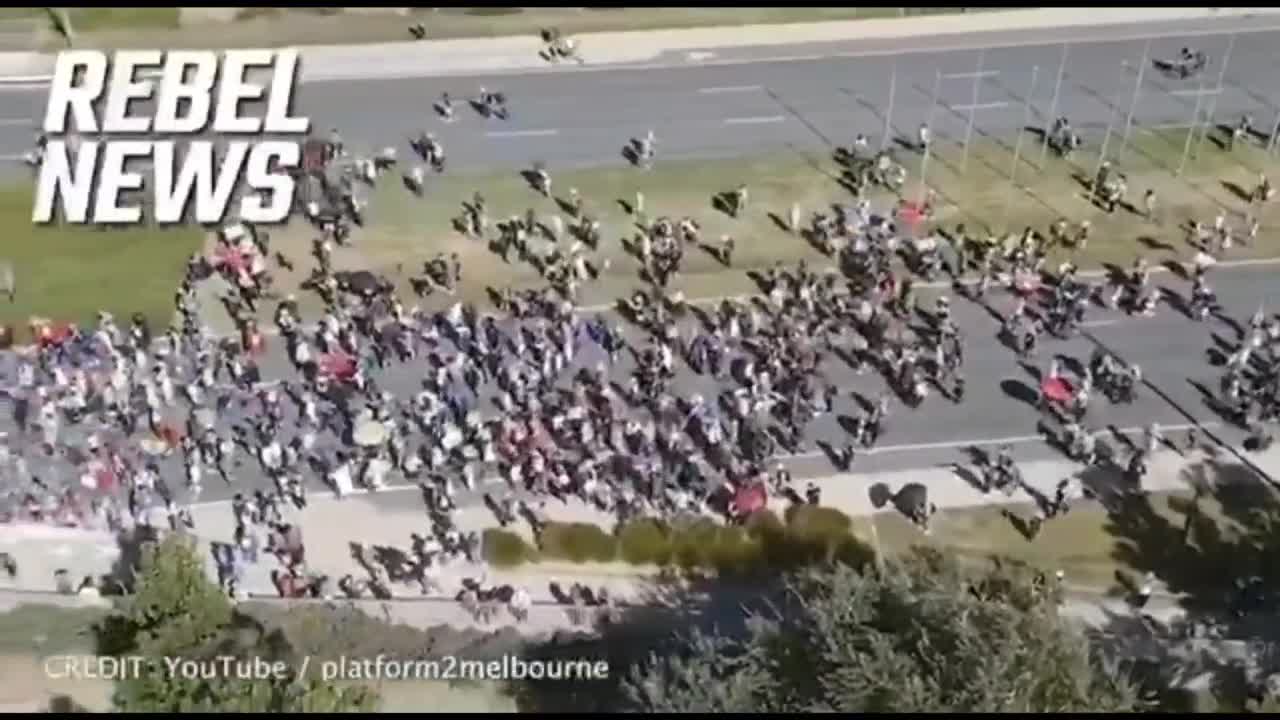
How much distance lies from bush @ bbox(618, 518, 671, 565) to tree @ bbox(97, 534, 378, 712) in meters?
8.37

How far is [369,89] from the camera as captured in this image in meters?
57.8

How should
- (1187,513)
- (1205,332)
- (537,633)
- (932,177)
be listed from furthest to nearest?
(932,177)
(1205,332)
(1187,513)
(537,633)

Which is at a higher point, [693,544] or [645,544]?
[693,544]

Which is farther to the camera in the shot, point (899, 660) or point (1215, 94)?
point (1215, 94)

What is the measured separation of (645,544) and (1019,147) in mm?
23557

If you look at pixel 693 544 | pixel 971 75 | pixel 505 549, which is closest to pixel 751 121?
pixel 971 75

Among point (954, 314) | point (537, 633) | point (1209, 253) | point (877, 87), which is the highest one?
point (877, 87)

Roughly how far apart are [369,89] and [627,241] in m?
13.2

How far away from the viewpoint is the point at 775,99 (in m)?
57.8

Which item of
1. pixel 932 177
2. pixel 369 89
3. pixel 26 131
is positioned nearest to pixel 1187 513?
pixel 932 177

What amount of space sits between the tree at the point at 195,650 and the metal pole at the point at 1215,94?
A: 123ft

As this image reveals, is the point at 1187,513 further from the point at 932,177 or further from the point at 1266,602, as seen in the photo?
the point at 932,177

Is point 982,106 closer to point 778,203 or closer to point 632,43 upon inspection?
point 778,203

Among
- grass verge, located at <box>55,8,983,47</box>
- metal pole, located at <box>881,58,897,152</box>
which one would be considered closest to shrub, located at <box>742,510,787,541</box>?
metal pole, located at <box>881,58,897,152</box>
